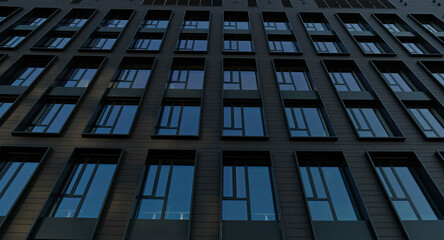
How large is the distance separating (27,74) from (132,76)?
6.67 m

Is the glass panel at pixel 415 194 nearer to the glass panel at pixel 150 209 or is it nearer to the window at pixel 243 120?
the window at pixel 243 120

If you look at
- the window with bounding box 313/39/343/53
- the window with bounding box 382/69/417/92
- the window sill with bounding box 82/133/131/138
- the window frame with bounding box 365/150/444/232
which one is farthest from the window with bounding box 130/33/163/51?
the window with bounding box 382/69/417/92

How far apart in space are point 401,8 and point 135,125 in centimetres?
2548

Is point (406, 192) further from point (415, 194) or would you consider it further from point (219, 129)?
point (219, 129)

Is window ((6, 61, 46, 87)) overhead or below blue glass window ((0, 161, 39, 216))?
overhead

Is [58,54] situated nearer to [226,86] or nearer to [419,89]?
[226,86]

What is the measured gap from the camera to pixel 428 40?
60.2 feet

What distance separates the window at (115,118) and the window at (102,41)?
18.9ft

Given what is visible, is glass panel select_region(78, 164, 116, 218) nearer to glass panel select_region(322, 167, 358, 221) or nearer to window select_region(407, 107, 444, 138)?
glass panel select_region(322, 167, 358, 221)

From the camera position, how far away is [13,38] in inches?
744

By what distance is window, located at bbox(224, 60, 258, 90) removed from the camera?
50.1ft

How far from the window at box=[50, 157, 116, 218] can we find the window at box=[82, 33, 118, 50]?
9.57m

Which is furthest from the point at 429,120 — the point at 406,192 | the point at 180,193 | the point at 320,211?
the point at 180,193

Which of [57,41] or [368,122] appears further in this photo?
[57,41]
